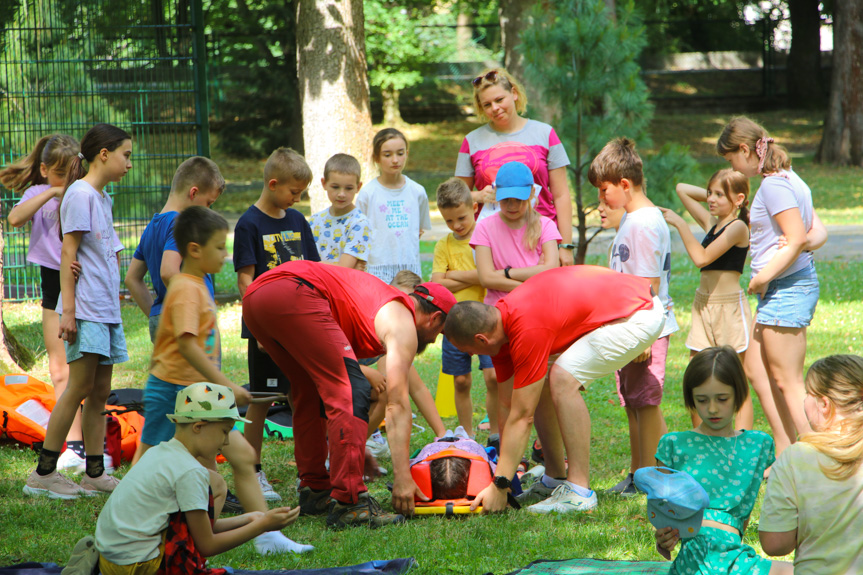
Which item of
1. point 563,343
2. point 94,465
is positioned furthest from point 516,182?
point 94,465

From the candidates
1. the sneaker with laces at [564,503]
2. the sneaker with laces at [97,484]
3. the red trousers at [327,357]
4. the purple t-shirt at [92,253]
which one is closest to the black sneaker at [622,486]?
the sneaker with laces at [564,503]

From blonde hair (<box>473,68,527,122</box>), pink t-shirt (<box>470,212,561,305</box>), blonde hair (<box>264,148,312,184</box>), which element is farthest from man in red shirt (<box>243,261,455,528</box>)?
blonde hair (<box>473,68,527,122</box>)

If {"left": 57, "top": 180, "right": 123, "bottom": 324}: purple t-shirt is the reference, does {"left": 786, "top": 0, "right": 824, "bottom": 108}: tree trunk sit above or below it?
above

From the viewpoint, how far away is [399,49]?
2373 cm

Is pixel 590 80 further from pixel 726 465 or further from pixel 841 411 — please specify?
pixel 841 411

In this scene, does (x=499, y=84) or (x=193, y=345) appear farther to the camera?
(x=499, y=84)

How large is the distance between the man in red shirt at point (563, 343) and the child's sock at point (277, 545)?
2.83ft

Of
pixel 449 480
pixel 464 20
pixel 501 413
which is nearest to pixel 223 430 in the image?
pixel 449 480

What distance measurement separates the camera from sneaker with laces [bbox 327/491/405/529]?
12.8 feet

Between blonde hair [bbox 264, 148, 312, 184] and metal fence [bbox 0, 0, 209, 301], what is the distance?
5.26 m

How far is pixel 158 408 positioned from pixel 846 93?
68.9 feet

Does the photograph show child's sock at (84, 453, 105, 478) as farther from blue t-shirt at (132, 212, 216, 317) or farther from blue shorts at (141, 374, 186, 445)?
blue shorts at (141, 374, 186, 445)

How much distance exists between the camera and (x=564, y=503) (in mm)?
4062

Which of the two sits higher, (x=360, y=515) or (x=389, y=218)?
(x=389, y=218)
